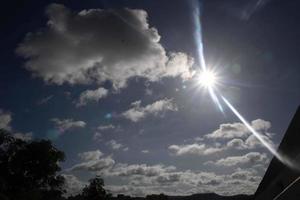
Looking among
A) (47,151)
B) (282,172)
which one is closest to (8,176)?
(47,151)

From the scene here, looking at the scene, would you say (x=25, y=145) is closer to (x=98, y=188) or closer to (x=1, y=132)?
(x=1, y=132)

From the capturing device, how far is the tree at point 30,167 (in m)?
51.4

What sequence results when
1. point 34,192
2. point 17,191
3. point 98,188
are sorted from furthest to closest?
point 98,188
point 17,191
point 34,192

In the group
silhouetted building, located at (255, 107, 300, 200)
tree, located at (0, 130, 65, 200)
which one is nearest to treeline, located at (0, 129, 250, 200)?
tree, located at (0, 130, 65, 200)

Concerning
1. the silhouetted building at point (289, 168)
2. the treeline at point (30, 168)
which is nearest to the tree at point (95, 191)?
the treeline at point (30, 168)

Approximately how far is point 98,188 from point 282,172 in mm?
57579

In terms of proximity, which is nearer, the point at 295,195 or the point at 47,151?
the point at 295,195

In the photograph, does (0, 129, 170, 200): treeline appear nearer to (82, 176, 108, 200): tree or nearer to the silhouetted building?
(82, 176, 108, 200): tree

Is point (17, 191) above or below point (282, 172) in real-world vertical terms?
above

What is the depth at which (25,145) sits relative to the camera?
54.7m

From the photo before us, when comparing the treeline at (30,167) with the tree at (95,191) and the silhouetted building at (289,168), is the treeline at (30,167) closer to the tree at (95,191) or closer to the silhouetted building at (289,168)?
the tree at (95,191)

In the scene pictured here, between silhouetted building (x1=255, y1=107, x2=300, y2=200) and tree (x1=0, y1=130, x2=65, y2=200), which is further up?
tree (x1=0, y1=130, x2=65, y2=200)

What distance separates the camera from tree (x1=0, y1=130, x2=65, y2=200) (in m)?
51.4

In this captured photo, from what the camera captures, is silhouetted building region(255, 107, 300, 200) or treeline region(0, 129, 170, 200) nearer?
silhouetted building region(255, 107, 300, 200)
